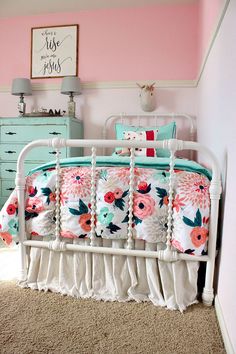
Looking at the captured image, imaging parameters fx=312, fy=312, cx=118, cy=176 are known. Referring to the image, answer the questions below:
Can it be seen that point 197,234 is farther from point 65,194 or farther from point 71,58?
point 71,58

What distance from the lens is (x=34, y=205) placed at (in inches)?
61.0

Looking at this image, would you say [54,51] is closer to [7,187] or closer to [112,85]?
[112,85]

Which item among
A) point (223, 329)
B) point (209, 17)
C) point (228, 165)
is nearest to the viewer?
point (223, 329)

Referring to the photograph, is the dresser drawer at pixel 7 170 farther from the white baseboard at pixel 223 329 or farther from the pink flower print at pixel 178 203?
the white baseboard at pixel 223 329

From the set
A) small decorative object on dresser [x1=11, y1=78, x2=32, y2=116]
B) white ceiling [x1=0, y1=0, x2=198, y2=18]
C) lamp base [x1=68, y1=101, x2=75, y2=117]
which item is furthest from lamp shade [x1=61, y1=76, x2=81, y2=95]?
white ceiling [x1=0, y1=0, x2=198, y2=18]

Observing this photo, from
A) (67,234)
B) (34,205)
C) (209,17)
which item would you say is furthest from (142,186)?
(209,17)

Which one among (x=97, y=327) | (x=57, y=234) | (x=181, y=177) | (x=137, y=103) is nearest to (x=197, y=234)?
(x=181, y=177)

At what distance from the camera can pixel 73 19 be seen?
342 cm

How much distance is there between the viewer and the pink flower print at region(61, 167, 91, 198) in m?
1.49

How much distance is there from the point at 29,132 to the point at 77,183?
6.02ft

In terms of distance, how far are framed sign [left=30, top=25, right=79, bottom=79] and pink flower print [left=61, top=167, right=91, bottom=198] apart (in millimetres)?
2215

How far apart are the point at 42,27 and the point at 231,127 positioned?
2.99m

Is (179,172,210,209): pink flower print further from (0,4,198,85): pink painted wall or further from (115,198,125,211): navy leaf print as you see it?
(0,4,198,85): pink painted wall

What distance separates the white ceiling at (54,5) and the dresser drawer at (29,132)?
4.52 ft
